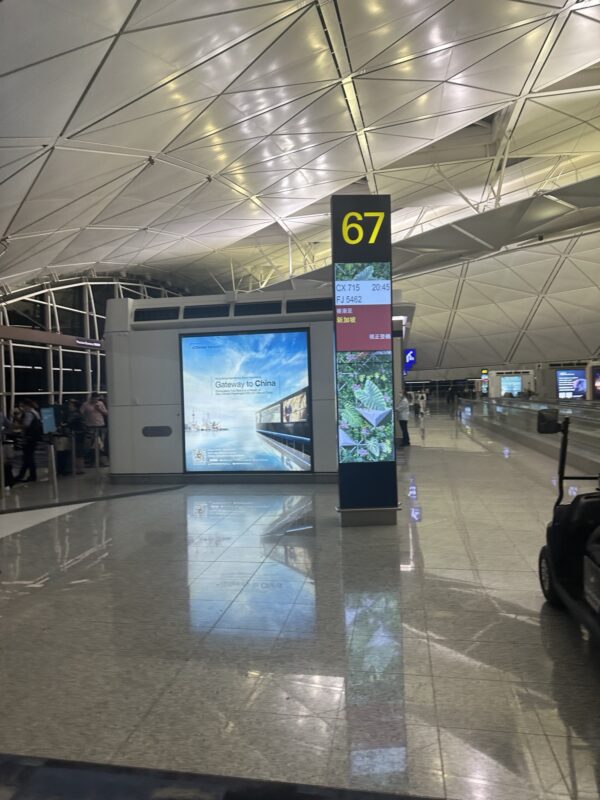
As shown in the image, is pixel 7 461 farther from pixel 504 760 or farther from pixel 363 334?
pixel 504 760

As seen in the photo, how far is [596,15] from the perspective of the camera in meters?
15.7

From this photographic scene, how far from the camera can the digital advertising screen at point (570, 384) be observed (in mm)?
37438

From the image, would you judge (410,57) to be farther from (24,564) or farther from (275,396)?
(24,564)

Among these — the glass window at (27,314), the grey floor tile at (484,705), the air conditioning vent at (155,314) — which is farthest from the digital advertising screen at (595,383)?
the grey floor tile at (484,705)

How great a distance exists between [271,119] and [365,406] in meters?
14.4

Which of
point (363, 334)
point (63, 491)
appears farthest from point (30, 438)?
point (363, 334)

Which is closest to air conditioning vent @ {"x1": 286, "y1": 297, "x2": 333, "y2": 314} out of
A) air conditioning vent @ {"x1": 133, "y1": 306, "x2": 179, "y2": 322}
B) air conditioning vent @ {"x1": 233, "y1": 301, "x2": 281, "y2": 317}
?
air conditioning vent @ {"x1": 233, "y1": 301, "x2": 281, "y2": 317}

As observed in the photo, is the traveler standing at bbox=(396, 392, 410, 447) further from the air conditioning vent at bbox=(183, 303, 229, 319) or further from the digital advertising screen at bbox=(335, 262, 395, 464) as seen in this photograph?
the digital advertising screen at bbox=(335, 262, 395, 464)

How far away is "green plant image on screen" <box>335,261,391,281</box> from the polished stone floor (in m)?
3.34

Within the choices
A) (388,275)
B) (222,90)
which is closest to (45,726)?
(388,275)

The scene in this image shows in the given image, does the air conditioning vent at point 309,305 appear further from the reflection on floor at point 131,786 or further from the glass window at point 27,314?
the glass window at point 27,314

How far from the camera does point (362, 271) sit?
757 centimetres

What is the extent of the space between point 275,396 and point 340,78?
1142 centimetres

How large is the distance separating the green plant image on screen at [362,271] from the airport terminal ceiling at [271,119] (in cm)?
742
